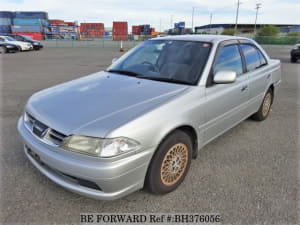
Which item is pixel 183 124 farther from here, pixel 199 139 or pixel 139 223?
pixel 139 223

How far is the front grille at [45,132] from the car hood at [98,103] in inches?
2.0

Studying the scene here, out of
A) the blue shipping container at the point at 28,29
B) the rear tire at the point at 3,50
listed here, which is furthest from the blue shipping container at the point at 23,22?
the rear tire at the point at 3,50

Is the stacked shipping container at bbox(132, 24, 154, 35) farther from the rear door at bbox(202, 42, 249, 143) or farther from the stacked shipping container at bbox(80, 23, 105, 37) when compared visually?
the rear door at bbox(202, 42, 249, 143)

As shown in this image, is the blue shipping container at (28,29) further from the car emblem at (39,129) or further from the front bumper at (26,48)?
the car emblem at (39,129)

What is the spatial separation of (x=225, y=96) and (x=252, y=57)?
139cm

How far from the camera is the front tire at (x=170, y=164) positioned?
2.17 m

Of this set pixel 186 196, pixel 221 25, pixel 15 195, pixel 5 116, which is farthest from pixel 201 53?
pixel 221 25

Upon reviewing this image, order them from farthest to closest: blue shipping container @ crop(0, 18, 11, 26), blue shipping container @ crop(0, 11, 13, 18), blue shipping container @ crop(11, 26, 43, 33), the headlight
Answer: blue shipping container @ crop(0, 11, 13, 18), blue shipping container @ crop(0, 18, 11, 26), blue shipping container @ crop(11, 26, 43, 33), the headlight

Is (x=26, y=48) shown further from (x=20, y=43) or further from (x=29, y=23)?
(x=29, y=23)

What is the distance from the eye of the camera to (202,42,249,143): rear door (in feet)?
8.97

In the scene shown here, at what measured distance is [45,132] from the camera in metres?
2.11

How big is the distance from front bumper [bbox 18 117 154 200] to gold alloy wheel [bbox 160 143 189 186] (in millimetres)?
302

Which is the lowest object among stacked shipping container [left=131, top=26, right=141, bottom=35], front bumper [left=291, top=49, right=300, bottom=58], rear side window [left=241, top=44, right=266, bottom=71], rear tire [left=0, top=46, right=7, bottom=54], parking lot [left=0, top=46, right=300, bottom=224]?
parking lot [left=0, top=46, right=300, bottom=224]

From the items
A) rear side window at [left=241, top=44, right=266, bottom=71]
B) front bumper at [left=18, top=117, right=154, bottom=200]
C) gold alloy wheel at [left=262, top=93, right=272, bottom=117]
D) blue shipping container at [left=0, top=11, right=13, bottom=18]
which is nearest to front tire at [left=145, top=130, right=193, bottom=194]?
front bumper at [left=18, top=117, right=154, bottom=200]
